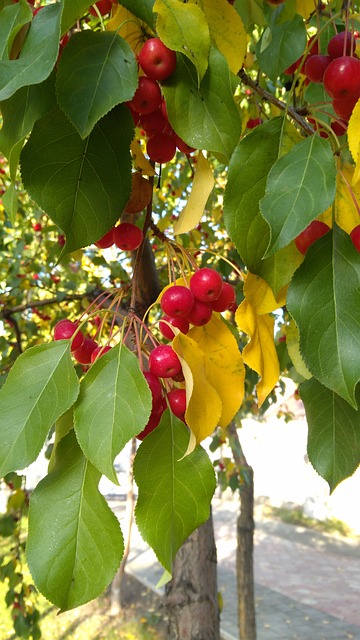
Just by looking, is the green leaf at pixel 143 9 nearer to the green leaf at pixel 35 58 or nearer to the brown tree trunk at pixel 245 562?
the green leaf at pixel 35 58

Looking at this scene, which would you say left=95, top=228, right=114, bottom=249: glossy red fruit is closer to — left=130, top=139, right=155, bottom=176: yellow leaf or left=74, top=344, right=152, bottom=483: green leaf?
left=130, top=139, right=155, bottom=176: yellow leaf

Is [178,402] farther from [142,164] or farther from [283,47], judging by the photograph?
[283,47]

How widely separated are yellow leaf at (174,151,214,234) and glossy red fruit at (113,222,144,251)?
0.11 meters

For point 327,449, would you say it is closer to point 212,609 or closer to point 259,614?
point 212,609

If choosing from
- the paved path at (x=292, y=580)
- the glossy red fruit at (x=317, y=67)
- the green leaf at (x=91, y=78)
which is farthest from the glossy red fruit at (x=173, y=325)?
the paved path at (x=292, y=580)

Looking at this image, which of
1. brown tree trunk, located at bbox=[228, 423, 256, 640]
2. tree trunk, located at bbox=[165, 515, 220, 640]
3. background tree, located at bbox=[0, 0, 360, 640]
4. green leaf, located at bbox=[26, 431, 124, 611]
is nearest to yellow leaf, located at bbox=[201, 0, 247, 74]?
background tree, located at bbox=[0, 0, 360, 640]

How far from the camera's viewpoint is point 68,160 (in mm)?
539

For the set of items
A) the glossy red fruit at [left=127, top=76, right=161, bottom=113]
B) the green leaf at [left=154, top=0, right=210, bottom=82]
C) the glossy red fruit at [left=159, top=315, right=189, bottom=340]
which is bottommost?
the glossy red fruit at [left=159, top=315, right=189, bottom=340]

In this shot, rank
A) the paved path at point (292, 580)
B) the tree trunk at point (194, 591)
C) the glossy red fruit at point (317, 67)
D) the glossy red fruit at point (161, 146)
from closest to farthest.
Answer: the glossy red fruit at point (161, 146) → the glossy red fruit at point (317, 67) → the tree trunk at point (194, 591) → the paved path at point (292, 580)

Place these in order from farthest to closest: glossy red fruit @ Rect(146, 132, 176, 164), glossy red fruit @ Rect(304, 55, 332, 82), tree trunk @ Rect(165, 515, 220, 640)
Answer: tree trunk @ Rect(165, 515, 220, 640), glossy red fruit @ Rect(304, 55, 332, 82), glossy red fruit @ Rect(146, 132, 176, 164)

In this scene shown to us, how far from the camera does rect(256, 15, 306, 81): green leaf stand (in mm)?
849

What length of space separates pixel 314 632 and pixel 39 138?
5.62 metres

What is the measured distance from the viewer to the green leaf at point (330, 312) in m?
0.51

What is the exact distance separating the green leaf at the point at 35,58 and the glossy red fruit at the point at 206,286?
10.8 inches
